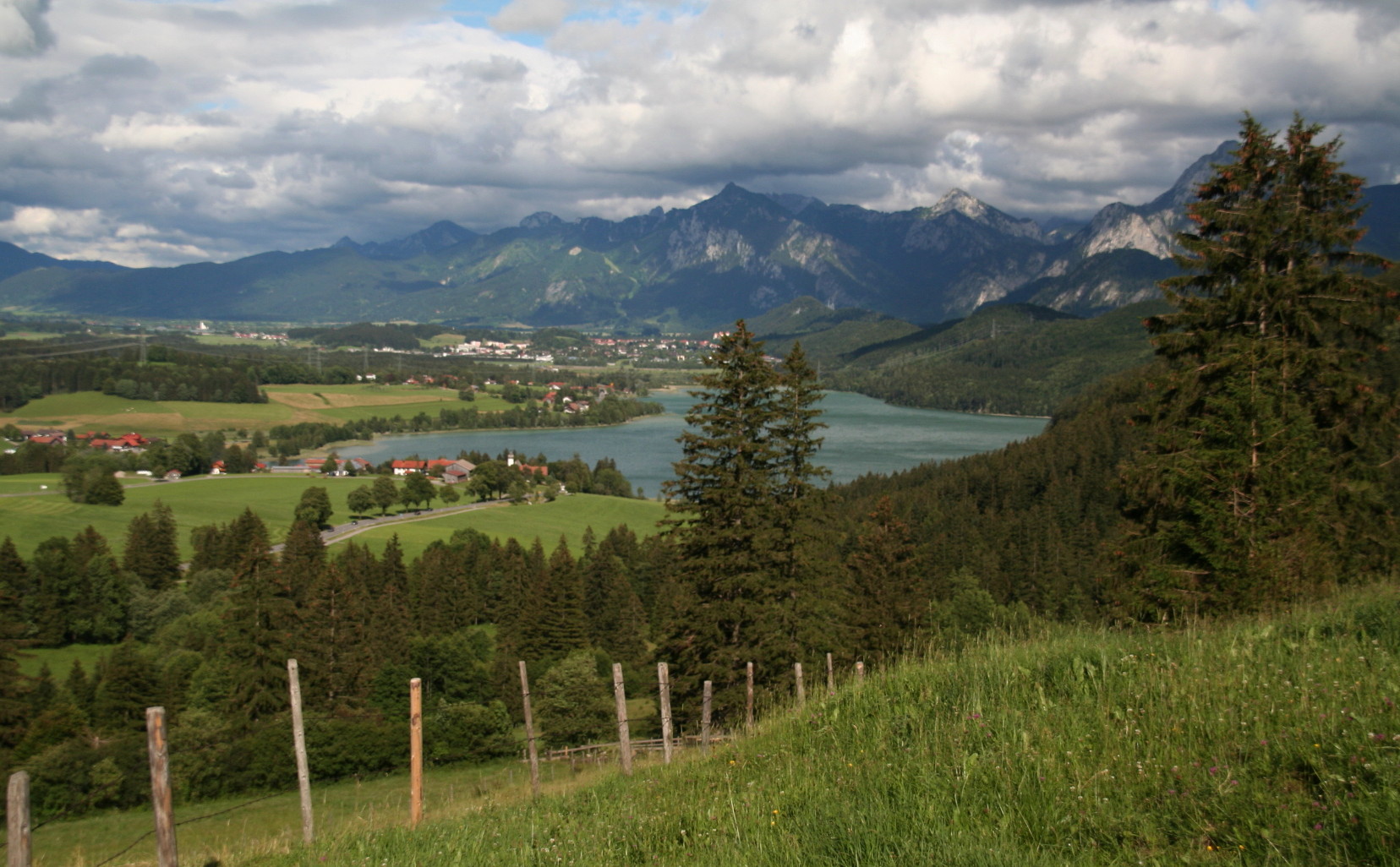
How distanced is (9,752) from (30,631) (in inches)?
1080

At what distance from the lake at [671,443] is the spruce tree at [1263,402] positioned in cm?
7075

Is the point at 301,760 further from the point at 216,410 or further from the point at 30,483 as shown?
the point at 216,410

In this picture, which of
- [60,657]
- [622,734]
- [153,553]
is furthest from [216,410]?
[622,734]

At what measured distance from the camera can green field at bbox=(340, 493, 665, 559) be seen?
221ft

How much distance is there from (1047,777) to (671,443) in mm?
129984

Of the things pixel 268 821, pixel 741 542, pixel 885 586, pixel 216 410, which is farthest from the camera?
pixel 216 410

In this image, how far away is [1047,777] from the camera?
404 centimetres

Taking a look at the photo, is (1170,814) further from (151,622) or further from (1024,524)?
(1024,524)

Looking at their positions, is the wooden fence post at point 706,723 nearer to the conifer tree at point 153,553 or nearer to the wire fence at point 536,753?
the wire fence at point 536,753

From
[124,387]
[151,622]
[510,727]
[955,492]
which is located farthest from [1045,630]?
[124,387]

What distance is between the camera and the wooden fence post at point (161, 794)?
5.04m

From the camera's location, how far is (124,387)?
5428 inches

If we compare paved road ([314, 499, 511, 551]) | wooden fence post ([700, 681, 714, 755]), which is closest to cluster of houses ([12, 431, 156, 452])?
paved road ([314, 499, 511, 551])

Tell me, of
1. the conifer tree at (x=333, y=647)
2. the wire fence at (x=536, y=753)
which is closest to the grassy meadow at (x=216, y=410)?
the conifer tree at (x=333, y=647)
